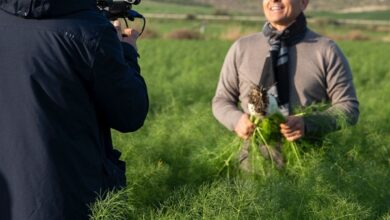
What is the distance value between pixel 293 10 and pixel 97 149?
175 cm

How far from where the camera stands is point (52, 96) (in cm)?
221

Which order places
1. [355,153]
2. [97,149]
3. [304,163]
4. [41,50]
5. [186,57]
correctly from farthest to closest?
[186,57] < [355,153] < [304,163] < [97,149] < [41,50]

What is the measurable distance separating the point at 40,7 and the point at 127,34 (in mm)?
481

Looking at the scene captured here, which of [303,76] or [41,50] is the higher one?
[41,50]

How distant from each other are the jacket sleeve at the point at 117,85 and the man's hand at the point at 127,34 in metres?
0.05

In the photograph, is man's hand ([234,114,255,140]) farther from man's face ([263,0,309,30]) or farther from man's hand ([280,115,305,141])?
man's face ([263,0,309,30])

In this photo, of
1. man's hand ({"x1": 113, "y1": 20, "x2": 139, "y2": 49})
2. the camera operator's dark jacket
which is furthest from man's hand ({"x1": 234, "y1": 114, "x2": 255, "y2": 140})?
the camera operator's dark jacket

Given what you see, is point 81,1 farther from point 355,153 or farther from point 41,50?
point 355,153

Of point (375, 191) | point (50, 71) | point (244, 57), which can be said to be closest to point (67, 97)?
point (50, 71)

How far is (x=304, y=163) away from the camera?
3.38 metres

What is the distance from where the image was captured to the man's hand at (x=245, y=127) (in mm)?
3369

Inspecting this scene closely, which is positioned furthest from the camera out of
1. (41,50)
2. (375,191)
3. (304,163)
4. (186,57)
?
(186,57)

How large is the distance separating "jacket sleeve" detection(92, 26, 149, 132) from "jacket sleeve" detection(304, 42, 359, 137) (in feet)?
4.59

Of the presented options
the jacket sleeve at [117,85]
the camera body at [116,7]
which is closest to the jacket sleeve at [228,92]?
the camera body at [116,7]
